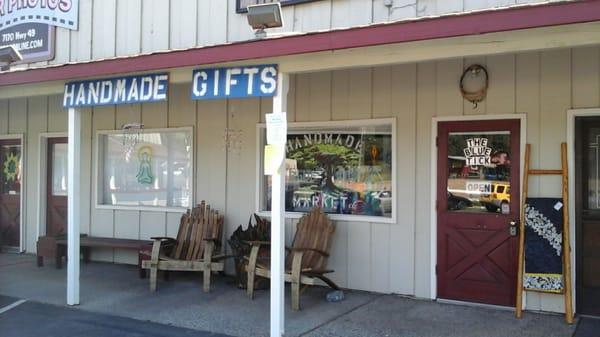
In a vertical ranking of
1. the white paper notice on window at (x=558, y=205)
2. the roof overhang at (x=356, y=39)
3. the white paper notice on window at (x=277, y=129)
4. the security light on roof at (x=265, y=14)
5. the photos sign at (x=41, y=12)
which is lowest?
the white paper notice on window at (x=558, y=205)

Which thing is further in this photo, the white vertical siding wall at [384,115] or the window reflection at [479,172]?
the window reflection at [479,172]

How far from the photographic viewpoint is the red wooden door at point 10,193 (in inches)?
411

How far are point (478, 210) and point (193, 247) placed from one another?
144 inches

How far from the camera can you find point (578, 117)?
19.6 feet

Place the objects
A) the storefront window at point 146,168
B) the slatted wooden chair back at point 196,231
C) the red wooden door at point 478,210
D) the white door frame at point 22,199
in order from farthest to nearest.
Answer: the white door frame at point 22,199 < the storefront window at point 146,168 < the slatted wooden chair back at point 196,231 < the red wooden door at point 478,210

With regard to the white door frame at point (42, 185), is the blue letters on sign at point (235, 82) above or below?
above

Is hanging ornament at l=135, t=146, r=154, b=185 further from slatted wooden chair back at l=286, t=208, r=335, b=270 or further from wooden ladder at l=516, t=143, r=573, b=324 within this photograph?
wooden ladder at l=516, t=143, r=573, b=324

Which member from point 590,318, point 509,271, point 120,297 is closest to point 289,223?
point 120,297

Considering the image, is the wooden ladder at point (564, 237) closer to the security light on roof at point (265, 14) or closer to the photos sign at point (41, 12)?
the security light on roof at point (265, 14)

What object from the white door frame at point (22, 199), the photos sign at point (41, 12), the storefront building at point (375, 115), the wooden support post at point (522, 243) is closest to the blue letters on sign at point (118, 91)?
the storefront building at point (375, 115)

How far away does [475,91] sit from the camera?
636 cm

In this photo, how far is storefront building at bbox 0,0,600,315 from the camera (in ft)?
16.7

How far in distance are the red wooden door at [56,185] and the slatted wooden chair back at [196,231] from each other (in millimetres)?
3122

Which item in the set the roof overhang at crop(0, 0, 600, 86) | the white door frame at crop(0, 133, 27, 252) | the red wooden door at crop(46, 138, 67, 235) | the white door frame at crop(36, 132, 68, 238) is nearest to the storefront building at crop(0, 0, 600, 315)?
the roof overhang at crop(0, 0, 600, 86)
